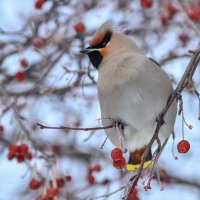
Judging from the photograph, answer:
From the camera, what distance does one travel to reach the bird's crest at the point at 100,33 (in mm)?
3264

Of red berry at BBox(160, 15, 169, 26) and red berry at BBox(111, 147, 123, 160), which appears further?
red berry at BBox(160, 15, 169, 26)

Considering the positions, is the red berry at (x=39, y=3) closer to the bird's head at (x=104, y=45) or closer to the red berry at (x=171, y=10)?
the red berry at (x=171, y=10)

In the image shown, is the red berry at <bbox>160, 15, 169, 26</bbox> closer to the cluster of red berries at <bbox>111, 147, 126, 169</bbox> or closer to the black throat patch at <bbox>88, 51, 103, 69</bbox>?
the black throat patch at <bbox>88, 51, 103, 69</bbox>

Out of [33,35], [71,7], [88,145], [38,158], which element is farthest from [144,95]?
[88,145]

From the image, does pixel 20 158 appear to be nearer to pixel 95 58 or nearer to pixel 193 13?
pixel 95 58

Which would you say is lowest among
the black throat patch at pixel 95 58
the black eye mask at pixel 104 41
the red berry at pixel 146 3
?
the black throat patch at pixel 95 58

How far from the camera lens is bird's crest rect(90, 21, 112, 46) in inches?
128

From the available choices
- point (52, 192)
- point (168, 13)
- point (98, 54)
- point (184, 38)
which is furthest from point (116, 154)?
point (184, 38)

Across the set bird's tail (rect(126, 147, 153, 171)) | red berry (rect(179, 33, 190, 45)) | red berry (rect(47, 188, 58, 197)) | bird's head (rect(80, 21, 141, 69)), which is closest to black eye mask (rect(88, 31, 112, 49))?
bird's head (rect(80, 21, 141, 69))

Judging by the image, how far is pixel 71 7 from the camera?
4879 mm

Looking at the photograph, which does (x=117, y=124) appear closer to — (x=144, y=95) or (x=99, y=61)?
(x=144, y=95)

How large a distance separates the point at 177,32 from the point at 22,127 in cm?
222

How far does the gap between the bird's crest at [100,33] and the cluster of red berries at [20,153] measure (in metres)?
0.79

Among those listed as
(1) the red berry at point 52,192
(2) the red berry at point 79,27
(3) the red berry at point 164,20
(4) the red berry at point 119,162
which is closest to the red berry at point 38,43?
(2) the red berry at point 79,27
